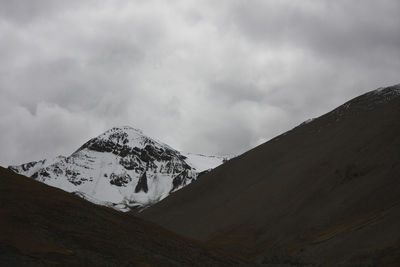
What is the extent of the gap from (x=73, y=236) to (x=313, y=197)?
53905 millimetres

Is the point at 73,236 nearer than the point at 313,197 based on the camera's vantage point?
Yes

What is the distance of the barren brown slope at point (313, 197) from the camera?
2074 inches

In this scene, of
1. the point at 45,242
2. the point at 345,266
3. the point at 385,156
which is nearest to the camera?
the point at 45,242

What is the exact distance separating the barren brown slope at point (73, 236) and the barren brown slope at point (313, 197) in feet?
50.2

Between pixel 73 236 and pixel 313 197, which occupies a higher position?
pixel 313 197

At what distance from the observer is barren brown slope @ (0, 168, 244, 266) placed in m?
29.4

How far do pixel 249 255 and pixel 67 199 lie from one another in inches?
1270

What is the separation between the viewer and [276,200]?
289ft

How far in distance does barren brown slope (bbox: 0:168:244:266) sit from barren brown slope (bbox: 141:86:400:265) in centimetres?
1530

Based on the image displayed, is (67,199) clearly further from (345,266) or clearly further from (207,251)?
(345,266)

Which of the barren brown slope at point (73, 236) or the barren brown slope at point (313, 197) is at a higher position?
the barren brown slope at point (313, 197)

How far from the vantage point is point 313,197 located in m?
80.8

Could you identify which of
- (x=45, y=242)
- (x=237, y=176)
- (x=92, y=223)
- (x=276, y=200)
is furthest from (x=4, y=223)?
(x=237, y=176)

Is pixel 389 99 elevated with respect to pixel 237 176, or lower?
elevated
